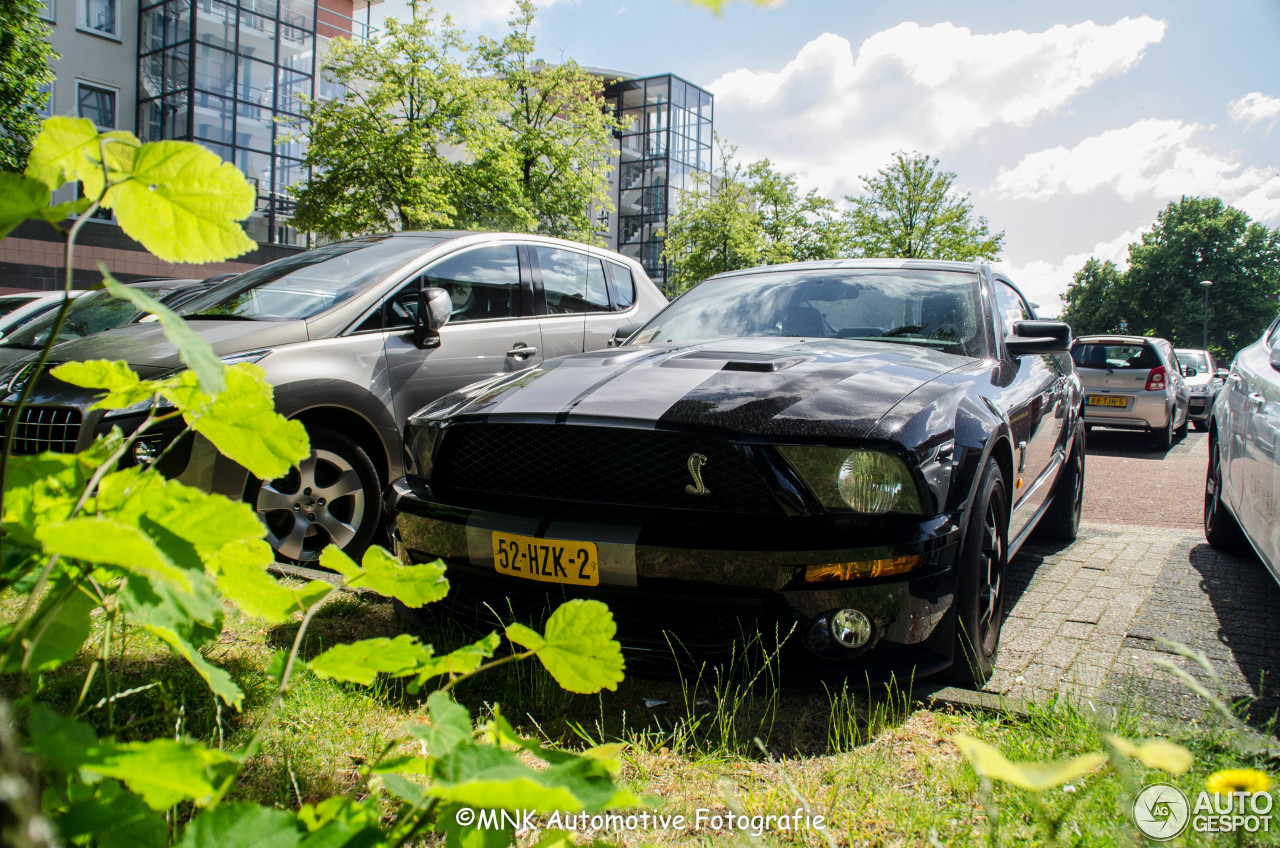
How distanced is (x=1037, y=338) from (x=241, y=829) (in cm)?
379

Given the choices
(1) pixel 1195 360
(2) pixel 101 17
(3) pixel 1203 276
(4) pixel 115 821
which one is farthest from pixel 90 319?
(3) pixel 1203 276

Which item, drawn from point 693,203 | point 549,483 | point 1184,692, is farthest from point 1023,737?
point 693,203

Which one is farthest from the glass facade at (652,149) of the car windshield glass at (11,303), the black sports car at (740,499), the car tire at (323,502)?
the black sports car at (740,499)

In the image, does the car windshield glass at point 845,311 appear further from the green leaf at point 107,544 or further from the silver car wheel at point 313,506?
the green leaf at point 107,544

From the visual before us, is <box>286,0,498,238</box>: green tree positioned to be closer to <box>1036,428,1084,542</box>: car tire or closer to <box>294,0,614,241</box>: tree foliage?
<box>294,0,614,241</box>: tree foliage

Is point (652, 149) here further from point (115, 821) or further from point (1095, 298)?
point (1095, 298)

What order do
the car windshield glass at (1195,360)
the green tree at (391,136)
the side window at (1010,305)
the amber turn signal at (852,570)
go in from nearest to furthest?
the amber turn signal at (852,570)
the side window at (1010,305)
the green tree at (391,136)
the car windshield glass at (1195,360)

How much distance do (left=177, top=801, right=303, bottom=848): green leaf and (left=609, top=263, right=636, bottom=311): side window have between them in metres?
5.49

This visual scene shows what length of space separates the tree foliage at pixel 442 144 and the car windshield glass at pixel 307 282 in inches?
530

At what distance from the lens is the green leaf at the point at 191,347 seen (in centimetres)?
77

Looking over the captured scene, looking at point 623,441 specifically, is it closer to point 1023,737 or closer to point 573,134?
point 1023,737

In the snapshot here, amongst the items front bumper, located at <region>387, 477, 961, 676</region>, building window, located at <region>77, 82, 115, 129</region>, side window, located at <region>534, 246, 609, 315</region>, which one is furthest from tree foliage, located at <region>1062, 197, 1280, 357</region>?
front bumper, located at <region>387, 477, 961, 676</region>

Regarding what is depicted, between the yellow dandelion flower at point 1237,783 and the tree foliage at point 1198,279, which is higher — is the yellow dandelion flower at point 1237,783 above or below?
below

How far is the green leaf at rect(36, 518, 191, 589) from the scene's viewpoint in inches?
28.3
